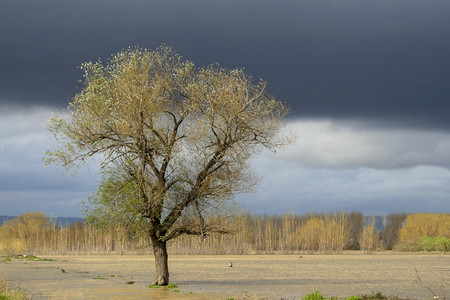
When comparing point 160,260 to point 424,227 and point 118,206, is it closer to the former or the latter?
point 118,206

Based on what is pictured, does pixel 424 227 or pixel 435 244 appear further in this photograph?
pixel 424 227

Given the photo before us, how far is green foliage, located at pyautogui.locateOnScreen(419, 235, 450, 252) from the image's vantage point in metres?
82.4

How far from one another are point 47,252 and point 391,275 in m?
44.0

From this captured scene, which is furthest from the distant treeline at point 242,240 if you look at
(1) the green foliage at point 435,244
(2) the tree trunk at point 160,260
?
(2) the tree trunk at point 160,260

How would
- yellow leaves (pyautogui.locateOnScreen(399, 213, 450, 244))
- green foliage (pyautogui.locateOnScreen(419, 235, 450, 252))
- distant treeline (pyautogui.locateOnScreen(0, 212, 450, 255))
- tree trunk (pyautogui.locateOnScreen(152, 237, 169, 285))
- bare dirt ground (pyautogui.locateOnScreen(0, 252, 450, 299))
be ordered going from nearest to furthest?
bare dirt ground (pyautogui.locateOnScreen(0, 252, 450, 299)) < tree trunk (pyautogui.locateOnScreen(152, 237, 169, 285)) < distant treeline (pyautogui.locateOnScreen(0, 212, 450, 255)) < green foliage (pyautogui.locateOnScreen(419, 235, 450, 252)) < yellow leaves (pyautogui.locateOnScreen(399, 213, 450, 244))

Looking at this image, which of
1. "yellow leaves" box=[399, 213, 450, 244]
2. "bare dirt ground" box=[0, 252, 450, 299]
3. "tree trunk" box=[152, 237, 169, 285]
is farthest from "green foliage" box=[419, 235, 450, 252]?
"tree trunk" box=[152, 237, 169, 285]

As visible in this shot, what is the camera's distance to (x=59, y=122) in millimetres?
28125

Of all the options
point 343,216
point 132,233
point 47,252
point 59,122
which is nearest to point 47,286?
point 132,233

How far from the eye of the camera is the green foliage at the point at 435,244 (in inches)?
3243

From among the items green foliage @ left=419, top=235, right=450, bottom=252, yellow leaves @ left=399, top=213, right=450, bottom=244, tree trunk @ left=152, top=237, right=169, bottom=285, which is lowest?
tree trunk @ left=152, top=237, right=169, bottom=285

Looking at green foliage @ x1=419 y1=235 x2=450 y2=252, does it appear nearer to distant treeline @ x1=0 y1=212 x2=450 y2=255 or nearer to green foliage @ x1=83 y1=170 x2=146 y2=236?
distant treeline @ x1=0 y1=212 x2=450 y2=255

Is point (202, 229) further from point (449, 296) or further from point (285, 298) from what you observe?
point (449, 296)

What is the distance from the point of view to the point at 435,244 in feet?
271

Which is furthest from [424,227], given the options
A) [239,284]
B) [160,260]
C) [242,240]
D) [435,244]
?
[160,260]
